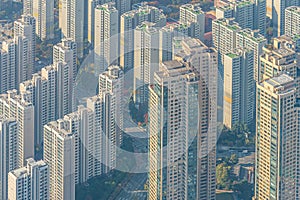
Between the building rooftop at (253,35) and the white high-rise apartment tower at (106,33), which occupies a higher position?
the building rooftop at (253,35)

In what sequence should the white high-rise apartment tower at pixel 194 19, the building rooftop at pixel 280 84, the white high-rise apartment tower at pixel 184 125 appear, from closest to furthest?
the building rooftop at pixel 280 84 < the white high-rise apartment tower at pixel 184 125 < the white high-rise apartment tower at pixel 194 19

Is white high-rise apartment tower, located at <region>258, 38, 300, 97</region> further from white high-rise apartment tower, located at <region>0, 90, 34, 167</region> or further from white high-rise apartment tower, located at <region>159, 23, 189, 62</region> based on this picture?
white high-rise apartment tower, located at <region>159, 23, 189, 62</region>

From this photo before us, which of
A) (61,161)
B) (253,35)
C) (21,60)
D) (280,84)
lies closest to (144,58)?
(253,35)

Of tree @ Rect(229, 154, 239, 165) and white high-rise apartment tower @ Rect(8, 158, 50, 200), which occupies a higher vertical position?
white high-rise apartment tower @ Rect(8, 158, 50, 200)

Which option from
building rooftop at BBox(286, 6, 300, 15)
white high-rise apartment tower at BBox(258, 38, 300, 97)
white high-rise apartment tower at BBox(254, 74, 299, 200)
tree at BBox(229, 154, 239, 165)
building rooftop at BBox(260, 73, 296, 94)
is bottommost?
tree at BBox(229, 154, 239, 165)

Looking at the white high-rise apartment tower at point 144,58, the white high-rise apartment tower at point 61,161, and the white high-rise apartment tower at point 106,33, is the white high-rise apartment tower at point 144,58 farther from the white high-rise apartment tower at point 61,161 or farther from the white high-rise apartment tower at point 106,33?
the white high-rise apartment tower at point 61,161

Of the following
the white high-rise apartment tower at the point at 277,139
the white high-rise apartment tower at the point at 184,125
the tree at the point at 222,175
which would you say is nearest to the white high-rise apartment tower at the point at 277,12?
the tree at the point at 222,175

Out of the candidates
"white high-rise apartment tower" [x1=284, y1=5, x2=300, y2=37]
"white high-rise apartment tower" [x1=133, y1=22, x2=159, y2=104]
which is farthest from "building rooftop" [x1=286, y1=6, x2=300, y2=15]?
"white high-rise apartment tower" [x1=133, y1=22, x2=159, y2=104]

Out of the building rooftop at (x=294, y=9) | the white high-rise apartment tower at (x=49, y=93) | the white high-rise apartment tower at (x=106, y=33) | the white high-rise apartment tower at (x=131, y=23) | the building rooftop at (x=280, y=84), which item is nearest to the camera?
the building rooftop at (x=280, y=84)
